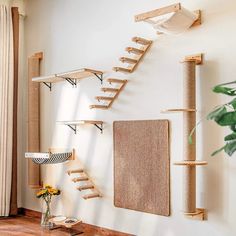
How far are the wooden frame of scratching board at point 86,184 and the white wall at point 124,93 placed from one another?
0.06 meters

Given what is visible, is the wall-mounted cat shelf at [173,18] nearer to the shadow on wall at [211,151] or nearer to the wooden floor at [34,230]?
the shadow on wall at [211,151]

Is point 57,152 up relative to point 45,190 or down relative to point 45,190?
up

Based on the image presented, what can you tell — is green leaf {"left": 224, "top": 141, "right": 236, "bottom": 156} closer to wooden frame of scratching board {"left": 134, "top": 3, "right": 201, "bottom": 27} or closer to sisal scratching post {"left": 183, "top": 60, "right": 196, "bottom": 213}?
sisal scratching post {"left": 183, "top": 60, "right": 196, "bottom": 213}

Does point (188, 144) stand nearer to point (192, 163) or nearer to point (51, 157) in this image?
point (192, 163)

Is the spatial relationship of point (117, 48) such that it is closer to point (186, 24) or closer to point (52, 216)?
point (186, 24)

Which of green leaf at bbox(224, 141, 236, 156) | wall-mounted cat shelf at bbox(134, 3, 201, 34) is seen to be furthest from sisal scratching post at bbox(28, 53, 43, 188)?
green leaf at bbox(224, 141, 236, 156)

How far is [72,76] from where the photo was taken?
3.64 metres

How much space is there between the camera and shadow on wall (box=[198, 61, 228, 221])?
2662mm

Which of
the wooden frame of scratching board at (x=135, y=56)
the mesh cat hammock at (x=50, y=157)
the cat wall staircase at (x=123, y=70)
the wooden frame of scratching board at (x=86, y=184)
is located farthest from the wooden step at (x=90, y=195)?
the wooden frame of scratching board at (x=135, y=56)

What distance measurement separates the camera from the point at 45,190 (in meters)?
3.78

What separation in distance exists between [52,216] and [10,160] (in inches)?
33.9

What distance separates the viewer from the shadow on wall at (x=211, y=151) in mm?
2662

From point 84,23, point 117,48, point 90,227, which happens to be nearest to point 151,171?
point 90,227

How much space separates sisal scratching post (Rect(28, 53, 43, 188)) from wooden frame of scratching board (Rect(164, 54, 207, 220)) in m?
1.98
